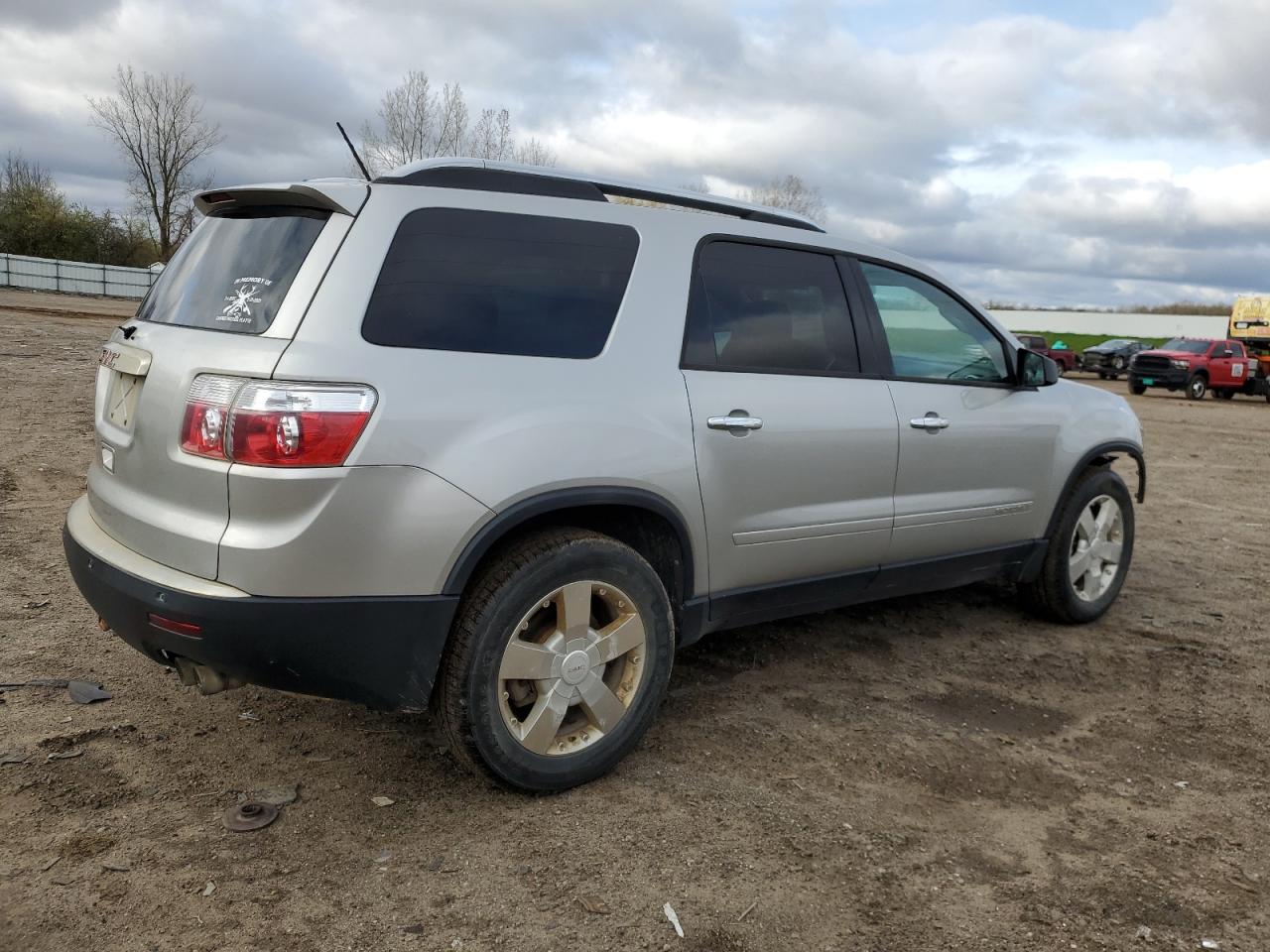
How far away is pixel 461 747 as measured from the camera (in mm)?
3023

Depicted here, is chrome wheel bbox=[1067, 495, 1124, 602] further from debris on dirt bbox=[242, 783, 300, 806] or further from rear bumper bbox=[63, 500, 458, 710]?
debris on dirt bbox=[242, 783, 300, 806]

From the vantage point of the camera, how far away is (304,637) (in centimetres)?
274

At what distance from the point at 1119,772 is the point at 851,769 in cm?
95

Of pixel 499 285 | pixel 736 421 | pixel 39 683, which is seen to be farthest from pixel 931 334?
pixel 39 683

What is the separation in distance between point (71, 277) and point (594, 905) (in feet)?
146

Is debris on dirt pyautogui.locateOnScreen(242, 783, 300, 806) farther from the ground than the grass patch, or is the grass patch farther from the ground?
the grass patch

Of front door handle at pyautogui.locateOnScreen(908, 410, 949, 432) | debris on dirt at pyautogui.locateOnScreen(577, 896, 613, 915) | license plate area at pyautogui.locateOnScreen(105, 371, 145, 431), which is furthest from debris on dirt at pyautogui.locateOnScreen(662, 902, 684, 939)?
front door handle at pyautogui.locateOnScreen(908, 410, 949, 432)

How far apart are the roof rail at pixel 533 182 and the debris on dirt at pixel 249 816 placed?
1.89 metres

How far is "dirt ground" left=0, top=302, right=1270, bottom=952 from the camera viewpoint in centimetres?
258

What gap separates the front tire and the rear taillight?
60cm

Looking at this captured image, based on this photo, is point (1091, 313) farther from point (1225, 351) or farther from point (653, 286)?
point (653, 286)

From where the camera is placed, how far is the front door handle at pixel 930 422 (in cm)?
412

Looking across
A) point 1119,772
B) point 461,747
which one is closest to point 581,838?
point 461,747

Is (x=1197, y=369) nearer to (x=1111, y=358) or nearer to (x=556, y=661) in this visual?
(x=1111, y=358)
